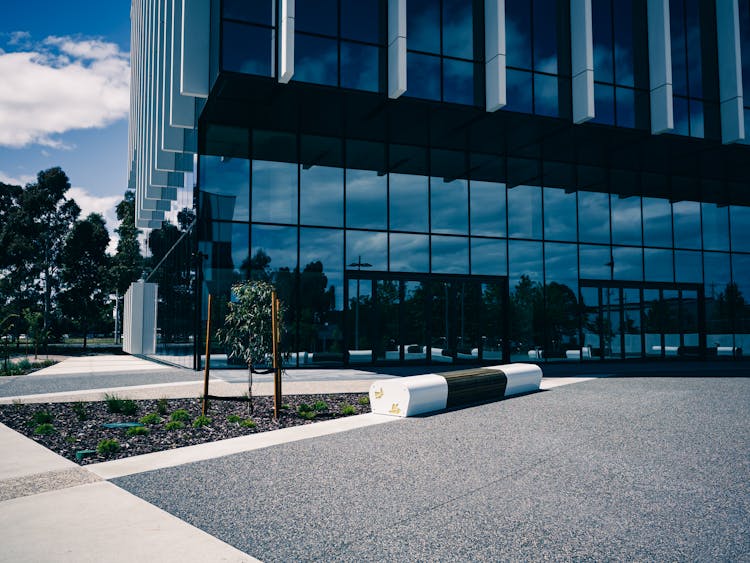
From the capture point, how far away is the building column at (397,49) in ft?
55.8

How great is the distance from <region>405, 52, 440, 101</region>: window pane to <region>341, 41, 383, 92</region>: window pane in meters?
1.09

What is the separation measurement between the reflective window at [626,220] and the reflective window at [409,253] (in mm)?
8483

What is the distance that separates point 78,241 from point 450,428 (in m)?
49.0

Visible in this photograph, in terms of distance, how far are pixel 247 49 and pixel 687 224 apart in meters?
20.1

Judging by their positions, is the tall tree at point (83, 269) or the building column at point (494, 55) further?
the tall tree at point (83, 269)

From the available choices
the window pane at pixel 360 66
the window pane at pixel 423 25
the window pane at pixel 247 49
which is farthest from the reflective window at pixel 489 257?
the window pane at pixel 247 49

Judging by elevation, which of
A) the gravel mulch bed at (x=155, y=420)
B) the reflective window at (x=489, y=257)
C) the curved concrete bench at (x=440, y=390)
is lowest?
the gravel mulch bed at (x=155, y=420)

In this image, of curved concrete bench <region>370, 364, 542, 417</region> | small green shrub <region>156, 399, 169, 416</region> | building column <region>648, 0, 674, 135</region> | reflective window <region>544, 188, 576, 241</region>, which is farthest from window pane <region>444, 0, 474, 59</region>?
small green shrub <region>156, 399, 169, 416</region>

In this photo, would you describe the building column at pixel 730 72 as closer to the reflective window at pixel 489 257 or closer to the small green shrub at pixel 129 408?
the reflective window at pixel 489 257

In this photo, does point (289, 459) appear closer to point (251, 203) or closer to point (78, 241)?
point (251, 203)

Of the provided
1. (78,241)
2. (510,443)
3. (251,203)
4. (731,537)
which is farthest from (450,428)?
(78,241)

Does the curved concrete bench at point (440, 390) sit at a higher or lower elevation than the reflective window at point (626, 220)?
lower

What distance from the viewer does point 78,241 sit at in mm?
50625

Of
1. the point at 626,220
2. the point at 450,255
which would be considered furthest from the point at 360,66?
the point at 626,220
